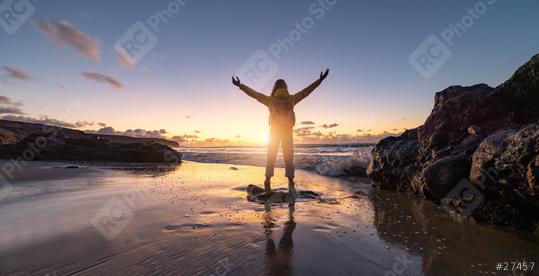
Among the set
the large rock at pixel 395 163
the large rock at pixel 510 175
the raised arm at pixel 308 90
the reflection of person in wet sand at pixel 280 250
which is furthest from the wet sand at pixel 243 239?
the raised arm at pixel 308 90

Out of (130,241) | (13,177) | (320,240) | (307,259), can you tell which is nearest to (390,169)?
(320,240)

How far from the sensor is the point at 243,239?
3.46 metres

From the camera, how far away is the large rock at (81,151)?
19016 millimetres

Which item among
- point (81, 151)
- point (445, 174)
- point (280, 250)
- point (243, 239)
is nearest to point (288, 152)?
point (445, 174)

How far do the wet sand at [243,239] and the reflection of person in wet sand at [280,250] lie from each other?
0.03 ft

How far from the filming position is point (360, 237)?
3.68 m

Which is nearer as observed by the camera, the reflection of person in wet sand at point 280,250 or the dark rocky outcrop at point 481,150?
the reflection of person in wet sand at point 280,250

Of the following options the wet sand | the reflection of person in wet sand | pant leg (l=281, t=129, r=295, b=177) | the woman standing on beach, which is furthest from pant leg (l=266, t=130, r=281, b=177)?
the reflection of person in wet sand

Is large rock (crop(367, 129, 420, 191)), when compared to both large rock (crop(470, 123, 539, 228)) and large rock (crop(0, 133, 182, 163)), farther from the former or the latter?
large rock (crop(0, 133, 182, 163))

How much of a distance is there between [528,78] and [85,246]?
7667mm

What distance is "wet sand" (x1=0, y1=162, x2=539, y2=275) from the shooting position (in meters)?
2.70

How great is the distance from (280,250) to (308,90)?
4.61 metres

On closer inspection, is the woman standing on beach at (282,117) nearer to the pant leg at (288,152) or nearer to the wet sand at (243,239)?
the pant leg at (288,152)

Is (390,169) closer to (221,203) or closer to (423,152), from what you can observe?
(423,152)
